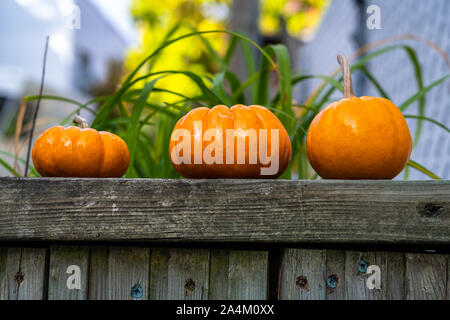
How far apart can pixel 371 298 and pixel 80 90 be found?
45.3 feet

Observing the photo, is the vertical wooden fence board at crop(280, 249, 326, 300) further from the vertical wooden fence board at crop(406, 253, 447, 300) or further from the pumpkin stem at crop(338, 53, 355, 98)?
the pumpkin stem at crop(338, 53, 355, 98)

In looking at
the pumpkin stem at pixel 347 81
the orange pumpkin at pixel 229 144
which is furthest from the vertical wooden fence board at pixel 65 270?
the pumpkin stem at pixel 347 81

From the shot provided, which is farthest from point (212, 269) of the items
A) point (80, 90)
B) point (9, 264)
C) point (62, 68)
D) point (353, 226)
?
point (80, 90)

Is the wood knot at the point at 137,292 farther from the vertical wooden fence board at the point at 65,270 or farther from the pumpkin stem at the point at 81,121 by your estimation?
the pumpkin stem at the point at 81,121

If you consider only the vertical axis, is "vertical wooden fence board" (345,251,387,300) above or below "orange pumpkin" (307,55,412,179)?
below

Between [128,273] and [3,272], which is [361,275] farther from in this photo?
A: [3,272]

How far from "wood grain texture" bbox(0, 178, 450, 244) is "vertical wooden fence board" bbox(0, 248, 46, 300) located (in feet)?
0.23

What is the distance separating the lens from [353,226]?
22.1 inches

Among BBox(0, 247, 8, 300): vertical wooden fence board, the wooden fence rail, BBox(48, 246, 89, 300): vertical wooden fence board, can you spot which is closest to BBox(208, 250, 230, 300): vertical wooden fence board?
the wooden fence rail

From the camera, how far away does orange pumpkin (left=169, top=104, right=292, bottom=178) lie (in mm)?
631

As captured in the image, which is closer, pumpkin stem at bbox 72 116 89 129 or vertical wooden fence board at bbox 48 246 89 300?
vertical wooden fence board at bbox 48 246 89 300

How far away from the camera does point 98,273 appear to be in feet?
2.07
